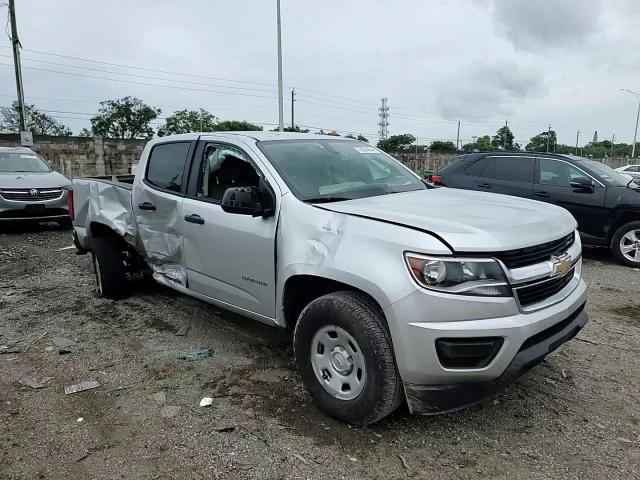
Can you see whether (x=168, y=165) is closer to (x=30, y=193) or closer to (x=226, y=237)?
(x=226, y=237)

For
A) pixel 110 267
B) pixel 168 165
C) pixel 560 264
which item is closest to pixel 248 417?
pixel 560 264

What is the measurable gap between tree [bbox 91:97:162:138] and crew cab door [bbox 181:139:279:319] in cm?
5127

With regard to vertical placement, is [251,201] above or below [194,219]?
above

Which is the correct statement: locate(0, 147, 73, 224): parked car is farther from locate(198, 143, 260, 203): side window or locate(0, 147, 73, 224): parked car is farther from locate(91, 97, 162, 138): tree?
locate(91, 97, 162, 138): tree

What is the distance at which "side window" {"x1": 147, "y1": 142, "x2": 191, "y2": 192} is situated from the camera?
4.38 metres

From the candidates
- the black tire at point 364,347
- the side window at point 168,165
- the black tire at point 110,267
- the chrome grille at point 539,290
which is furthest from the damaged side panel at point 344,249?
the black tire at point 110,267

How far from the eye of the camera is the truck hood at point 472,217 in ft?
8.50

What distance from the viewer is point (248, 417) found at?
3.12 meters

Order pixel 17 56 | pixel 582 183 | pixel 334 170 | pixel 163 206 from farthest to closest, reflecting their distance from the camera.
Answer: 1. pixel 17 56
2. pixel 582 183
3. pixel 163 206
4. pixel 334 170

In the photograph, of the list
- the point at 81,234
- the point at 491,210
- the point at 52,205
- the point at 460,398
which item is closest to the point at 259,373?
the point at 460,398

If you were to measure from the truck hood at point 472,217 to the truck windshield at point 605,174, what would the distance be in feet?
16.3

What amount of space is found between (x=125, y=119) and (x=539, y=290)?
55.2 metres

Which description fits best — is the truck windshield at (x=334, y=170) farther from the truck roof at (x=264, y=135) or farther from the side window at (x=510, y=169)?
the side window at (x=510, y=169)

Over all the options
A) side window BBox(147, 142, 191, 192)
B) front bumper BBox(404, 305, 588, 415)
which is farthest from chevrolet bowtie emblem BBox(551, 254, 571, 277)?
side window BBox(147, 142, 191, 192)
